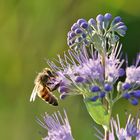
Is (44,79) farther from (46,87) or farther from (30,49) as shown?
(30,49)

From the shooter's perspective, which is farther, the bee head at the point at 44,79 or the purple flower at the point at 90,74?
the bee head at the point at 44,79

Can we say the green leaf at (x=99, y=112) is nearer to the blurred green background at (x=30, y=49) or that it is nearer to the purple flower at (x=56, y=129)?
the purple flower at (x=56, y=129)

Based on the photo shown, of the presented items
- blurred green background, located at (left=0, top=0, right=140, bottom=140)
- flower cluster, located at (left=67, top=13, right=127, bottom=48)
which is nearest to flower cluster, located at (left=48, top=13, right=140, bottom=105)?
flower cluster, located at (left=67, top=13, right=127, bottom=48)

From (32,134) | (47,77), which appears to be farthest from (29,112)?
(47,77)

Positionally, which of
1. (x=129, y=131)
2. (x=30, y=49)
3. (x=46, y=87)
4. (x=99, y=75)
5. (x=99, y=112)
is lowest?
(x=129, y=131)

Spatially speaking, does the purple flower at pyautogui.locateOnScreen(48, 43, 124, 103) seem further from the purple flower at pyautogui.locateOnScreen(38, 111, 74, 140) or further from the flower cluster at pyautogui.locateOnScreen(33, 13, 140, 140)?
the purple flower at pyautogui.locateOnScreen(38, 111, 74, 140)

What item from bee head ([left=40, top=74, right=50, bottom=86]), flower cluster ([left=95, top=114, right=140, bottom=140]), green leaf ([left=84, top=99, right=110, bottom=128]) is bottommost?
flower cluster ([left=95, top=114, right=140, bottom=140])

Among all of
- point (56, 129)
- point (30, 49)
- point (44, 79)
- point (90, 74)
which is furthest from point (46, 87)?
point (30, 49)

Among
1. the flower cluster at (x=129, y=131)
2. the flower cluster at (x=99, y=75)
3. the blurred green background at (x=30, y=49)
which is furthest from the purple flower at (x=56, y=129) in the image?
the blurred green background at (x=30, y=49)
